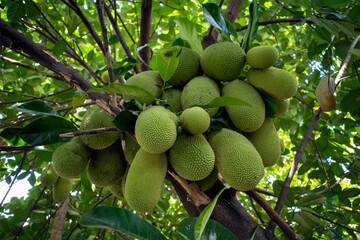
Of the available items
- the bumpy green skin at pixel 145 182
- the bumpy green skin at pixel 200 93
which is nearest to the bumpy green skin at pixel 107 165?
the bumpy green skin at pixel 145 182

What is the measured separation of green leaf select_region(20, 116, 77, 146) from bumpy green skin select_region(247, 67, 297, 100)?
0.66 metres

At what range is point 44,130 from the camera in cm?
94

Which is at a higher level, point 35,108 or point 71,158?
point 35,108

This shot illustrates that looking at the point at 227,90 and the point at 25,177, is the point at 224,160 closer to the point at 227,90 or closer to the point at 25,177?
the point at 227,90

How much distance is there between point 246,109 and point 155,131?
32 centimetres

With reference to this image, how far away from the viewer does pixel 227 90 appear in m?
0.98

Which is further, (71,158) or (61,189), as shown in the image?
(61,189)

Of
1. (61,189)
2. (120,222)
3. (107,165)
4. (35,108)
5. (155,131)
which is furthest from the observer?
(61,189)

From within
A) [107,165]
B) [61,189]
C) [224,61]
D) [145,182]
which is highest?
[224,61]

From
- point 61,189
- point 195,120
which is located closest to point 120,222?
point 195,120

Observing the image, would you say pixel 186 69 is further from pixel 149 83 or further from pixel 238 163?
pixel 238 163

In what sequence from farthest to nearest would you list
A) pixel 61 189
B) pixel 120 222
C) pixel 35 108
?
pixel 61 189, pixel 35 108, pixel 120 222

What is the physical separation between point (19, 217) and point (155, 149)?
1.71 m

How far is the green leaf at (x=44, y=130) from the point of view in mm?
913
